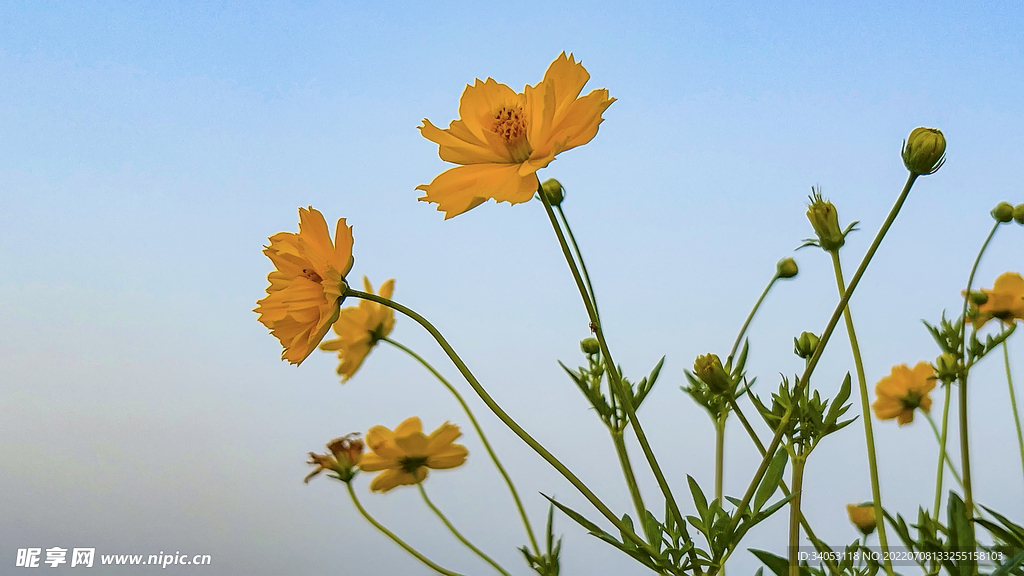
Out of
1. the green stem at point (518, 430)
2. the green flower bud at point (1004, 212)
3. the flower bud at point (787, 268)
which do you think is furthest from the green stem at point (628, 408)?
the green flower bud at point (1004, 212)

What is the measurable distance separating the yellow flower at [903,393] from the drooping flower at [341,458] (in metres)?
0.70

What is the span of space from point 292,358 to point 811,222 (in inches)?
16.4

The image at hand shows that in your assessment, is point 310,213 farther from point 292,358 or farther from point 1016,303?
point 1016,303

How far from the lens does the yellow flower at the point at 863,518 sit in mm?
767

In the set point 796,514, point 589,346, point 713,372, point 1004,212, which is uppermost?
point 1004,212

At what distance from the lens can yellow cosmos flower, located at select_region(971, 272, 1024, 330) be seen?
94 centimetres

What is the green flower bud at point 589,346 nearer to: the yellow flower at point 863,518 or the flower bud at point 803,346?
the flower bud at point 803,346

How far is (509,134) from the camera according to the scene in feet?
1.76

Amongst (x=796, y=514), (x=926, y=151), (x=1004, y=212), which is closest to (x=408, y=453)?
(x=796, y=514)

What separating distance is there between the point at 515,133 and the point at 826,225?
0.86 ft

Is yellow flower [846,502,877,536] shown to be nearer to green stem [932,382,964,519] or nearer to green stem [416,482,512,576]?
green stem [932,382,964,519]

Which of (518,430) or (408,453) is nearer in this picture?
(518,430)

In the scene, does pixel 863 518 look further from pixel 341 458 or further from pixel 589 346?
pixel 341 458

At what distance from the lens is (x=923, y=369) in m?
0.97
